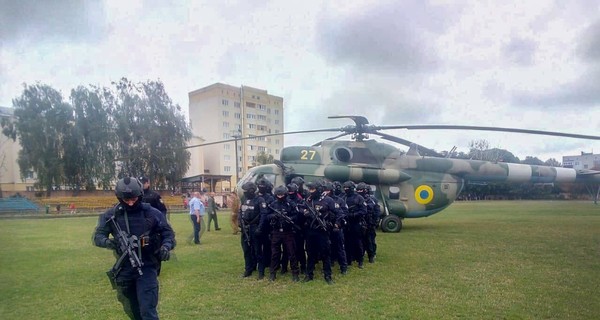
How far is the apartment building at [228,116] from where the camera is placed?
144 ft

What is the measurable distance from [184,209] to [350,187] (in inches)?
1242

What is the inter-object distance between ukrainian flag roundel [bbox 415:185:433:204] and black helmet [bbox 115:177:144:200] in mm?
12339

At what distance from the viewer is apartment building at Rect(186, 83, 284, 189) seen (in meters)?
43.9

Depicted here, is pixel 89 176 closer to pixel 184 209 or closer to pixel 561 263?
pixel 184 209

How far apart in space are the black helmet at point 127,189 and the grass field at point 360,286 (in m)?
2.40

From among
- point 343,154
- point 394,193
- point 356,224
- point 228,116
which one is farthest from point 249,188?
point 228,116

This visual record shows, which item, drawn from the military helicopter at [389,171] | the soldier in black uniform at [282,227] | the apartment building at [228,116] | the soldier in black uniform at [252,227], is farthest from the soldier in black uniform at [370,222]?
the apartment building at [228,116]

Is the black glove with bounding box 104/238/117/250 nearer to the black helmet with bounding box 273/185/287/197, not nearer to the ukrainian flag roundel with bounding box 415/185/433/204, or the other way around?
the black helmet with bounding box 273/185/287/197

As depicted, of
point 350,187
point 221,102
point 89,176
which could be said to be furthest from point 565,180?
point 89,176

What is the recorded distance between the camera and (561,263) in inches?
364

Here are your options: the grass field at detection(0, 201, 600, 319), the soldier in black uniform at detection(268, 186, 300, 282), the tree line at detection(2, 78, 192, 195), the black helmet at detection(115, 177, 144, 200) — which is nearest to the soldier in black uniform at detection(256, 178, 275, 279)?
the soldier in black uniform at detection(268, 186, 300, 282)

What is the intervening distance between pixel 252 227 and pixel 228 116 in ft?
123

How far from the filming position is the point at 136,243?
4.39 metres

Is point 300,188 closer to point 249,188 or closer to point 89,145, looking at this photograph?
point 249,188
